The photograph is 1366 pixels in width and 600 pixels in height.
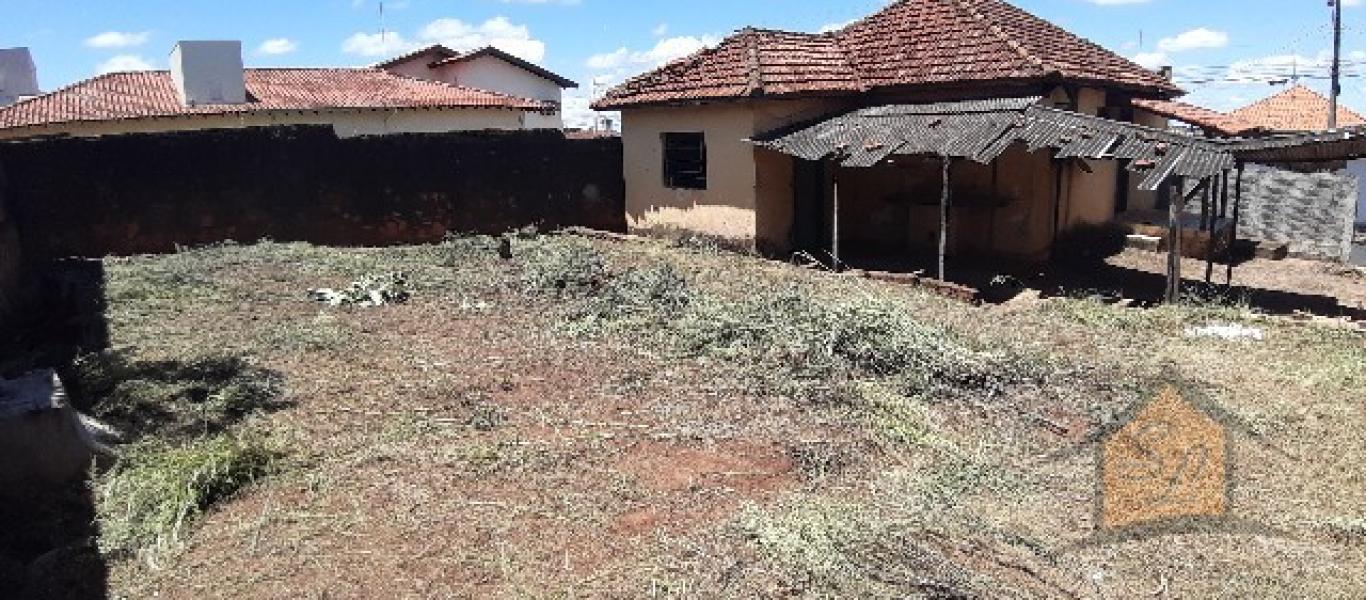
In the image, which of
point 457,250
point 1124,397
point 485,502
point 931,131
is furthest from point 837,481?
point 457,250

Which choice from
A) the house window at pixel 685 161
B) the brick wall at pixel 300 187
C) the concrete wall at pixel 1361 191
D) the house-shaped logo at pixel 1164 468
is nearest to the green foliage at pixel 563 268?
the house window at pixel 685 161

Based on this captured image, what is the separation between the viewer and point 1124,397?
706 centimetres

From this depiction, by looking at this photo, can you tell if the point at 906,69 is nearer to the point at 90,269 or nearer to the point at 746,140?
the point at 746,140

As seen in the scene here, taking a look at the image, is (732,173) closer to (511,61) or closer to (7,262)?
(7,262)

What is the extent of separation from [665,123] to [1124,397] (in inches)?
388

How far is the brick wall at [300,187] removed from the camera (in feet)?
44.6

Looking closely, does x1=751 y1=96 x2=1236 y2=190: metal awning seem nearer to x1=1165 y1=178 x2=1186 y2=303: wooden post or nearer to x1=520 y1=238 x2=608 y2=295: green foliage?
x1=1165 y1=178 x2=1186 y2=303: wooden post

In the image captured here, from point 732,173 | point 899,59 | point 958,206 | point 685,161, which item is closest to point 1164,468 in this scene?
point 958,206

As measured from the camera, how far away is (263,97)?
968 inches

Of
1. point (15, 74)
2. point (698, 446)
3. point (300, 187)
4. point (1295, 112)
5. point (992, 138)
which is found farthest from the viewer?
point (15, 74)

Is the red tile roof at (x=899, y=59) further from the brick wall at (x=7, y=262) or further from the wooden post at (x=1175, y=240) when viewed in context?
the brick wall at (x=7, y=262)

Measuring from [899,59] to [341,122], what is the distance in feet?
54.7

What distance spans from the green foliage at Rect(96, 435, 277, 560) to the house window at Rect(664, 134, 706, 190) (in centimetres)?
996

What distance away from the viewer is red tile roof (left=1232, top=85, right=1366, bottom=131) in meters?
27.0
